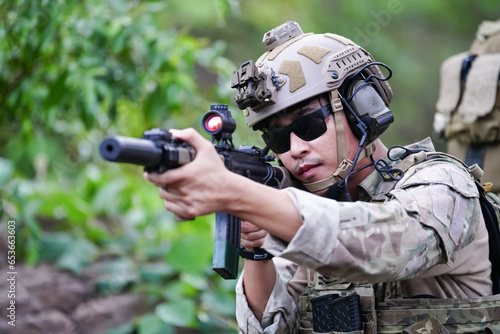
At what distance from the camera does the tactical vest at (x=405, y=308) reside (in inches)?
95.5

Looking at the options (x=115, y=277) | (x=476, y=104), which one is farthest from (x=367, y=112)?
(x=115, y=277)

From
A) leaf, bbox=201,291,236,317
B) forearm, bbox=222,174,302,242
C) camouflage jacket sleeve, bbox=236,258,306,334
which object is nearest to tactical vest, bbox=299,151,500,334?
camouflage jacket sleeve, bbox=236,258,306,334

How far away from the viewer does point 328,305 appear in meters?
2.59

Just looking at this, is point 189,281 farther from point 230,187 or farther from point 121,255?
point 230,187

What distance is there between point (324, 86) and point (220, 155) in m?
0.68

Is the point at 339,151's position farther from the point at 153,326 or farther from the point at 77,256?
the point at 77,256

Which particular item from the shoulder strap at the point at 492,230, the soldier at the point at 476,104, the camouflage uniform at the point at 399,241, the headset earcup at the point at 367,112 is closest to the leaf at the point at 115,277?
the soldier at the point at 476,104

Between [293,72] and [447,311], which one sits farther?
[293,72]

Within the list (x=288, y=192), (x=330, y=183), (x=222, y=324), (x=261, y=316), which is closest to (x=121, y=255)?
(x=222, y=324)

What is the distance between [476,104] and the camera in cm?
448

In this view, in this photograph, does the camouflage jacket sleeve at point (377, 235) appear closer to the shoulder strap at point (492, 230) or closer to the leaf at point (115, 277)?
the shoulder strap at point (492, 230)

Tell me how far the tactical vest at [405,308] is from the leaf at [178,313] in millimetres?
2302

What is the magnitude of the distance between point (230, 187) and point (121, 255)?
14.2 ft

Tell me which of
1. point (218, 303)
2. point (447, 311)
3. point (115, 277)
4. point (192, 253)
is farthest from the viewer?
point (115, 277)
